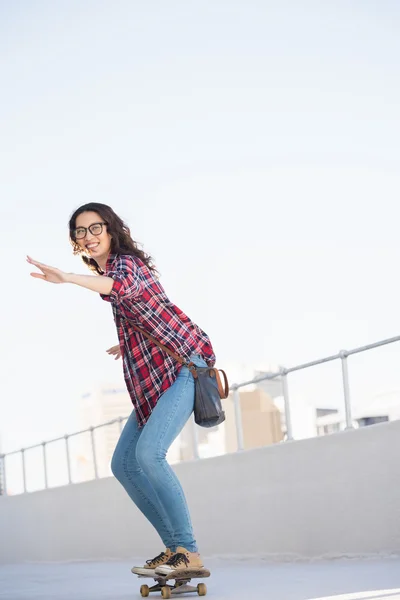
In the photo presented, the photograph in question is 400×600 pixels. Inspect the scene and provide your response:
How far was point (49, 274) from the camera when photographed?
145 inches

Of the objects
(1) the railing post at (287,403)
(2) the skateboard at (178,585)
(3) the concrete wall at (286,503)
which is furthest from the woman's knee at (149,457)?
(1) the railing post at (287,403)

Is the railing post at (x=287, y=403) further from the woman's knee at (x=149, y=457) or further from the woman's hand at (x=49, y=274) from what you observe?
the woman's hand at (x=49, y=274)

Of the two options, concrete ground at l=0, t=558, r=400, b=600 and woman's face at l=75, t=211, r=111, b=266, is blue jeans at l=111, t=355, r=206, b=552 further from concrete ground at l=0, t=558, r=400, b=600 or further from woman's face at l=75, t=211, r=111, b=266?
woman's face at l=75, t=211, r=111, b=266

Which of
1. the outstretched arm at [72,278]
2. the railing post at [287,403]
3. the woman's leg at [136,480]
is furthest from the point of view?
the railing post at [287,403]

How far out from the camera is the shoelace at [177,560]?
152 inches

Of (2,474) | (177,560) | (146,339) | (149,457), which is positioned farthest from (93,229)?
(2,474)

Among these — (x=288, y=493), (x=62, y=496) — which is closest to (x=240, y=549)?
(x=288, y=493)

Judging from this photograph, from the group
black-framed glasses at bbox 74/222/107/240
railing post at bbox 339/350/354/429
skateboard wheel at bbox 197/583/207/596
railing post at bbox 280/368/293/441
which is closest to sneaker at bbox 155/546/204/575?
skateboard wheel at bbox 197/583/207/596

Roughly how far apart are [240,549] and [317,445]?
132 cm

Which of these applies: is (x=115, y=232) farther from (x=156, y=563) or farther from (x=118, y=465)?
(x=156, y=563)

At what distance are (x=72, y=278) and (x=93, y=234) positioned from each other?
1.75ft

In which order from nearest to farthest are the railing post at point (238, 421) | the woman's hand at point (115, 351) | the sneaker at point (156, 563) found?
1. the sneaker at point (156, 563)
2. the woman's hand at point (115, 351)
3. the railing post at point (238, 421)

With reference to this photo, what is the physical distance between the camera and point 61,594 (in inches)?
193

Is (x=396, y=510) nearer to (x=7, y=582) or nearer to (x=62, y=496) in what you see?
(x=7, y=582)
